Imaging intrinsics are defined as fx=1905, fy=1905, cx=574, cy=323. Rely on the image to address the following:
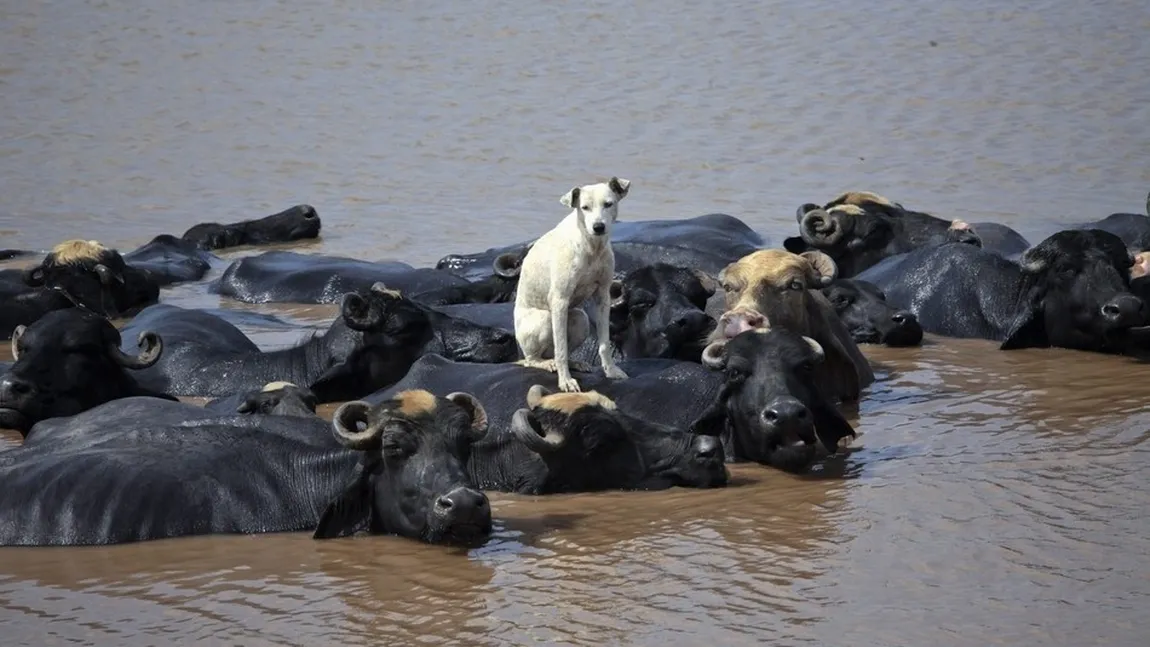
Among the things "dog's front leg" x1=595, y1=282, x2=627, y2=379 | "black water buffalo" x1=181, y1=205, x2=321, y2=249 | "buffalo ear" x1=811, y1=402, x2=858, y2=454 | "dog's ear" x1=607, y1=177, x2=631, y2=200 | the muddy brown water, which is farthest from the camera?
"black water buffalo" x1=181, y1=205, x2=321, y2=249

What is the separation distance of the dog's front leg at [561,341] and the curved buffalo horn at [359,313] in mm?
1951

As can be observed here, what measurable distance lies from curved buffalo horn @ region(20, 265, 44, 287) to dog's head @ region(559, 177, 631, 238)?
6164mm

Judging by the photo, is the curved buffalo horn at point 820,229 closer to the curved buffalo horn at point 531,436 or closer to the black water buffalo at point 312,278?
the black water buffalo at point 312,278

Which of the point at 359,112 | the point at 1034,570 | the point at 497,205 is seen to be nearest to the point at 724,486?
the point at 1034,570

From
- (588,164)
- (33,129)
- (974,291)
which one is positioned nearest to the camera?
(974,291)

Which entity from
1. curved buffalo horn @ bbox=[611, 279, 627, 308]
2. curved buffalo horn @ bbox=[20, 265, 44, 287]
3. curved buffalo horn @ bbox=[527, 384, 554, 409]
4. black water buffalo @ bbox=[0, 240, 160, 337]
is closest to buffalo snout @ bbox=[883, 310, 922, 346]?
curved buffalo horn @ bbox=[611, 279, 627, 308]

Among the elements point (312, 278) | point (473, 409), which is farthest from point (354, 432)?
point (312, 278)

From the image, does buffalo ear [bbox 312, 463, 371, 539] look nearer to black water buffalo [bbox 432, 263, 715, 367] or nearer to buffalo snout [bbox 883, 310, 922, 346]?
black water buffalo [bbox 432, 263, 715, 367]

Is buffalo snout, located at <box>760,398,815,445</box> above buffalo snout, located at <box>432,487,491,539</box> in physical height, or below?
above

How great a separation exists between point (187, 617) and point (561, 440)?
2.29m

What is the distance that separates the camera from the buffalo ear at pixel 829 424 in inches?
376

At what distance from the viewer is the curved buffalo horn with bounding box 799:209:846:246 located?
49.7 ft

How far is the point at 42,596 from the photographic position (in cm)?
762

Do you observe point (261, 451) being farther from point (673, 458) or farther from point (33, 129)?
point (33, 129)
